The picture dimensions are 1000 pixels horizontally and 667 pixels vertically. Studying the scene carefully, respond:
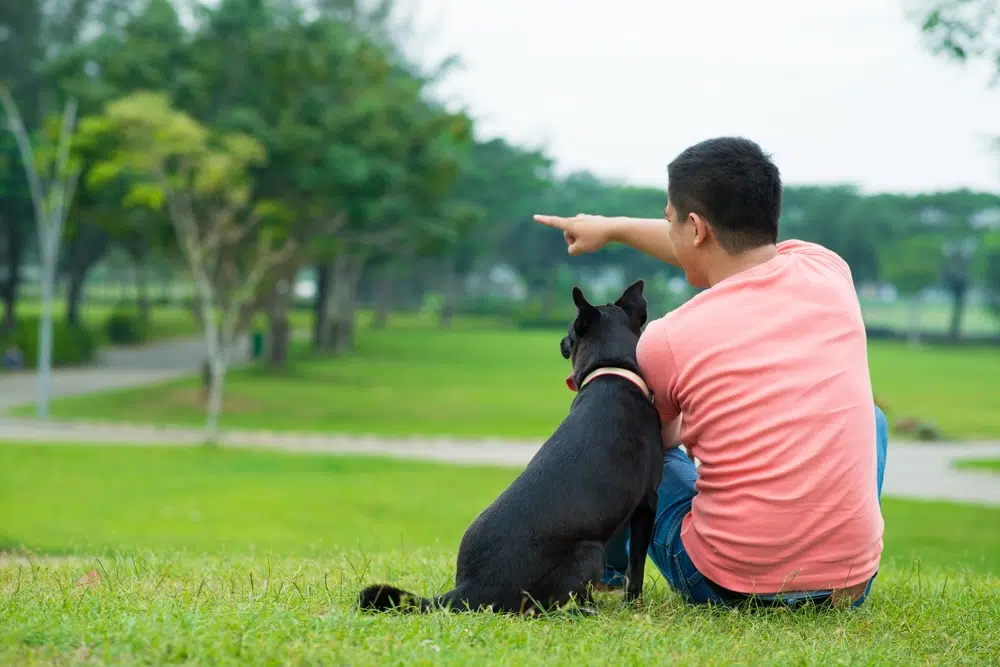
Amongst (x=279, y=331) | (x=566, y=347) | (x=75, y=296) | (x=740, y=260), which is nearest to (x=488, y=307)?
(x=75, y=296)

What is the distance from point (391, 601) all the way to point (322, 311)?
38363 millimetres

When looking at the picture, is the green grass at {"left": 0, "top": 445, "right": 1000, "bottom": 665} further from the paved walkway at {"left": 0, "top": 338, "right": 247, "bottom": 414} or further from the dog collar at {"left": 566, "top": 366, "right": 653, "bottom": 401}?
the paved walkway at {"left": 0, "top": 338, "right": 247, "bottom": 414}

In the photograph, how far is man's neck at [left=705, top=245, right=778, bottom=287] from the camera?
3.35 meters

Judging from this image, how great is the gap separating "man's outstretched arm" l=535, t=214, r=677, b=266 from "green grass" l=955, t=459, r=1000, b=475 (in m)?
15.1

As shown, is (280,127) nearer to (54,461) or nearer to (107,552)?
(54,461)

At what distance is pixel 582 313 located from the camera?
354cm

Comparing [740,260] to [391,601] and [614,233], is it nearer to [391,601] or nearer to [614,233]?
[614,233]

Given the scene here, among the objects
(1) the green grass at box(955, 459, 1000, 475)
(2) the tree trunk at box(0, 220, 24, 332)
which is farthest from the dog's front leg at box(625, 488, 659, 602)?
(2) the tree trunk at box(0, 220, 24, 332)

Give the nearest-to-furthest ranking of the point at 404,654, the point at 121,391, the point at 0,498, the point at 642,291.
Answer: the point at 404,654
the point at 642,291
the point at 0,498
the point at 121,391

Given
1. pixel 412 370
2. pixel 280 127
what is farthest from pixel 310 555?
pixel 412 370

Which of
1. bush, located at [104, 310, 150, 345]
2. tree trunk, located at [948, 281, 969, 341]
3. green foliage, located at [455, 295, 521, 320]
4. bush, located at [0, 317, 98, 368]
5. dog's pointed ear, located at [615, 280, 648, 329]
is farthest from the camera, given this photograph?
green foliage, located at [455, 295, 521, 320]

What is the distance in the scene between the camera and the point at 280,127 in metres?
23.4

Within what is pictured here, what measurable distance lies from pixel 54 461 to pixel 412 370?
20010mm

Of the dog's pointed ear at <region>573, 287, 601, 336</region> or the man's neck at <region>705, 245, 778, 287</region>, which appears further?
the dog's pointed ear at <region>573, 287, 601, 336</region>
